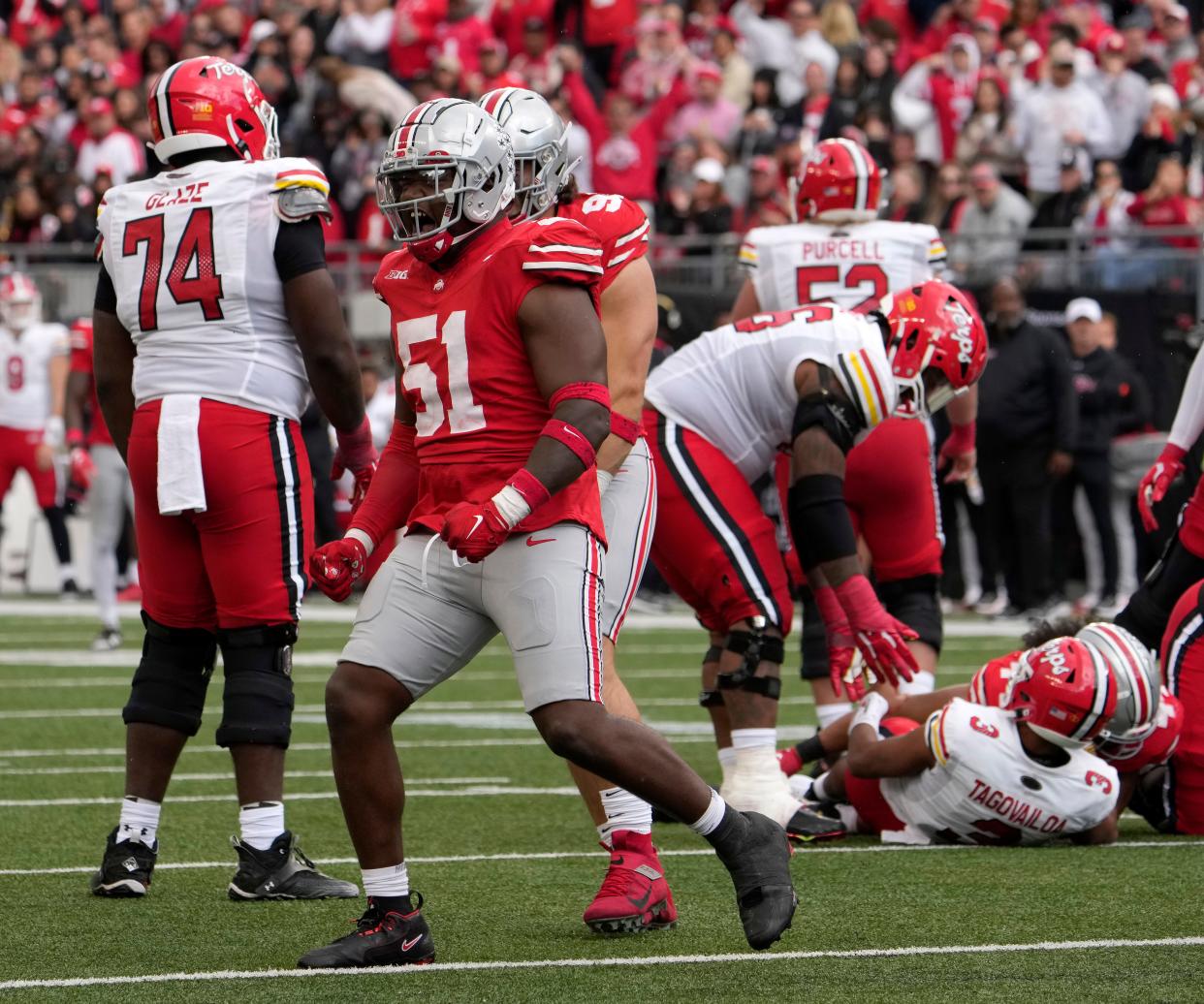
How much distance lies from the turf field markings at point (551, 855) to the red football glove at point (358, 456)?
3.25 ft

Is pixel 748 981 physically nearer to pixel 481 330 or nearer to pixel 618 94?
pixel 481 330

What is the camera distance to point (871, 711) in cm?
607

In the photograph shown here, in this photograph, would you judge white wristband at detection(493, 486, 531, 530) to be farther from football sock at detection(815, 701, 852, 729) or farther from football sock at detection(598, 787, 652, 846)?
football sock at detection(815, 701, 852, 729)

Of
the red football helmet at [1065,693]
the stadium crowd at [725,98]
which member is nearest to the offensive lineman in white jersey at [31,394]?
the stadium crowd at [725,98]

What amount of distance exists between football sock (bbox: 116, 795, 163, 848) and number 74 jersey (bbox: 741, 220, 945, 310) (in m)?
3.08

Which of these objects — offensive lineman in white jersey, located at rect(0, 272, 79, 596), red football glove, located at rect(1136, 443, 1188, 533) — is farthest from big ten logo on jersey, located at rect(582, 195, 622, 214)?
offensive lineman in white jersey, located at rect(0, 272, 79, 596)

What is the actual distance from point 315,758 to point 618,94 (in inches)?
409

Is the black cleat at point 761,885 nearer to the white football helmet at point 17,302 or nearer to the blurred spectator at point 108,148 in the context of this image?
the white football helmet at point 17,302

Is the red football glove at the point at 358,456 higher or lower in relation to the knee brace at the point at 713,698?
higher

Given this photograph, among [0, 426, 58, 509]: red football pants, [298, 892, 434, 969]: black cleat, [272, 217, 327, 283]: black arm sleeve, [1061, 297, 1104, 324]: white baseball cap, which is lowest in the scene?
[0, 426, 58, 509]: red football pants

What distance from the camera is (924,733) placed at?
576 cm

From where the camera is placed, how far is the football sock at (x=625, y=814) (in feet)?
16.1

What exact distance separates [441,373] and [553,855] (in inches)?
72.0

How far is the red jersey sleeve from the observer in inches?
208
